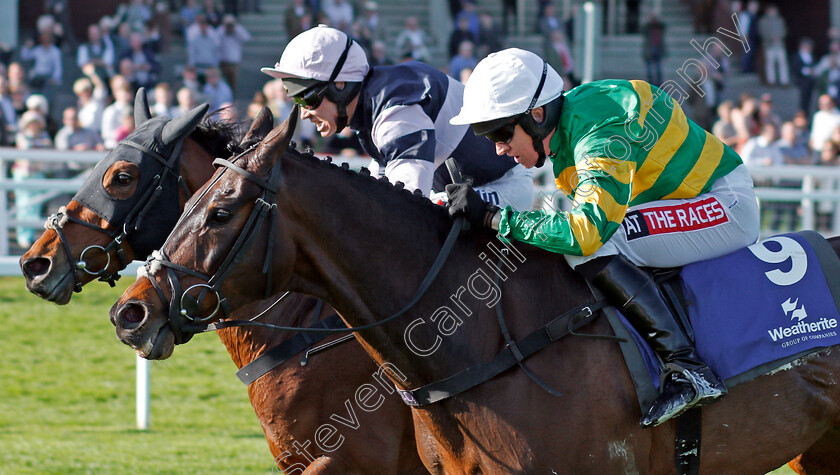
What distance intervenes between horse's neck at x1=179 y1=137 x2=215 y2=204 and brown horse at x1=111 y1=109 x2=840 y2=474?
3.39 feet

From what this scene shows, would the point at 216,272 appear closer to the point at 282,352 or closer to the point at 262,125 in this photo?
the point at 262,125

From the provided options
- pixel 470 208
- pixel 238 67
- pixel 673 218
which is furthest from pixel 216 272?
pixel 238 67

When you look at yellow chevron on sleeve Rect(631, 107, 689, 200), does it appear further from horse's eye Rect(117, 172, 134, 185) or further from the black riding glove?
horse's eye Rect(117, 172, 134, 185)

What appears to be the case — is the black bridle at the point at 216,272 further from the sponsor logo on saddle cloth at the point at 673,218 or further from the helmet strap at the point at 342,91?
the sponsor logo on saddle cloth at the point at 673,218

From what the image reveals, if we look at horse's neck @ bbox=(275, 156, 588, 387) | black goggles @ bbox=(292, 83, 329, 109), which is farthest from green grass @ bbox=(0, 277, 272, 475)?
horse's neck @ bbox=(275, 156, 588, 387)

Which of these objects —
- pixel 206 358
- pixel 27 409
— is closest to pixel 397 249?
pixel 27 409

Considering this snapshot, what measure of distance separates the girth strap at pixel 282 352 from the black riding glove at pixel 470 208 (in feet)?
2.87

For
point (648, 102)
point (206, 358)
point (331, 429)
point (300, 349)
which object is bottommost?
point (206, 358)

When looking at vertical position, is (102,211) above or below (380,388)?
above

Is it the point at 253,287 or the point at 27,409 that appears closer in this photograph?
the point at 253,287

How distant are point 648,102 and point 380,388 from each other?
1526 mm

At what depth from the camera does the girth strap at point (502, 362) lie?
3.36 m

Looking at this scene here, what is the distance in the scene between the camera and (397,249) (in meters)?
3.39

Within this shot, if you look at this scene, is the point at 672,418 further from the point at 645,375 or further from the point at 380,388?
the point at 380,388
